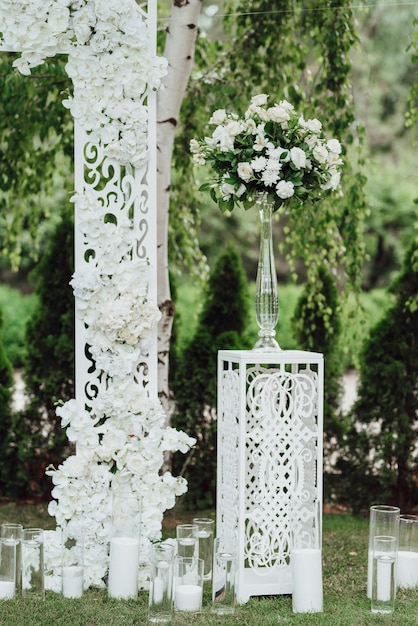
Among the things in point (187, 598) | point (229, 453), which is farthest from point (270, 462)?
point (187, 598)

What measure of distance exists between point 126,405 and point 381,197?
11.4 meters

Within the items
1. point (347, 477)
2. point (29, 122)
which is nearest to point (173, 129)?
point (29, 122)

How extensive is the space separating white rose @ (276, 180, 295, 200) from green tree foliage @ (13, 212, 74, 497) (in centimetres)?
208

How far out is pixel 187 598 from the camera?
313cm

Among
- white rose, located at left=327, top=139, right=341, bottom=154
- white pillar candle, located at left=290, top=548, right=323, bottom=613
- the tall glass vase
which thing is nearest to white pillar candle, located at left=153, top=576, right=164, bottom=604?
white pillar candle, located at left=290, top=548, right=323, bottom=613

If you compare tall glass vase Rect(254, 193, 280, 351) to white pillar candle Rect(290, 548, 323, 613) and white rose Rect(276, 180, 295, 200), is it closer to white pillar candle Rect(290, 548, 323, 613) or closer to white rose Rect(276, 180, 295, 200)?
white rose Rect(276, 180, 295, 200)

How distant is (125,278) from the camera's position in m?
3.45

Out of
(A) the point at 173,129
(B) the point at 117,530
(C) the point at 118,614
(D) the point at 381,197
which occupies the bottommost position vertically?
(C) the point at 118,614

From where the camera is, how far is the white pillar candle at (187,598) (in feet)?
10.3

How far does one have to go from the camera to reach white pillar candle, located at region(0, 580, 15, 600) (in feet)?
10.5

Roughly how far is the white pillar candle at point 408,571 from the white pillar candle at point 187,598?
2.92 ft

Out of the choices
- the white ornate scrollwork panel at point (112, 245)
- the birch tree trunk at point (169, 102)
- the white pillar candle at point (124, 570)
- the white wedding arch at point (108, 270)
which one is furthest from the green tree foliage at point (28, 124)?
the white pillar candle at point (124, 570)

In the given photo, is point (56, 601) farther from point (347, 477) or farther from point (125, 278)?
point (347, 477)

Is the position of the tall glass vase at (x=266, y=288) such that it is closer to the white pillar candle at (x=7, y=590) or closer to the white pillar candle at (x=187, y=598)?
the white pillar candle at (x=187, y=598)
